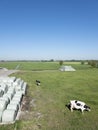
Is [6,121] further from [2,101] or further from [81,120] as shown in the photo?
[81,120]

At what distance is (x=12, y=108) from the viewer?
11781 millimetres

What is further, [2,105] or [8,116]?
[2,105]

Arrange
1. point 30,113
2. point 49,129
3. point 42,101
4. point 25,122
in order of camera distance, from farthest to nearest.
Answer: point 42,101, point 30,113, point 25,122, point 49,129

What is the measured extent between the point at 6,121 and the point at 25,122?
1.30m

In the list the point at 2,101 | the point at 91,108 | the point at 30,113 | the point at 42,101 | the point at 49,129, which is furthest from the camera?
the point at 42,101

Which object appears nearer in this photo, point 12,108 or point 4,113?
point 4,113

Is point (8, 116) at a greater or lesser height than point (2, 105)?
lesser

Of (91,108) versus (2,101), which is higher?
(2,101)

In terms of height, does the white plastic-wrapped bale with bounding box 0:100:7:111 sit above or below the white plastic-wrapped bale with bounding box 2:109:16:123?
above

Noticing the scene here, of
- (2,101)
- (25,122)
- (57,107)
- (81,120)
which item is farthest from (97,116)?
(2,101)

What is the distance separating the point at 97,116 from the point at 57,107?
3.76m

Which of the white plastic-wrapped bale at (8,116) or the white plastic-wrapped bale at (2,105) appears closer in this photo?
the white plastic-wrapped bale at (8,116)

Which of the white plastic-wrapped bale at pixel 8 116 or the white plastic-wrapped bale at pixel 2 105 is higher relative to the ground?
the white plastic-wrapped bale at pixel 2 105

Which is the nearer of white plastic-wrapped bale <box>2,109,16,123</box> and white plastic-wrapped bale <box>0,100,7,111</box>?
white plastic-wrapped bale <box>2,109,16,123</box>
